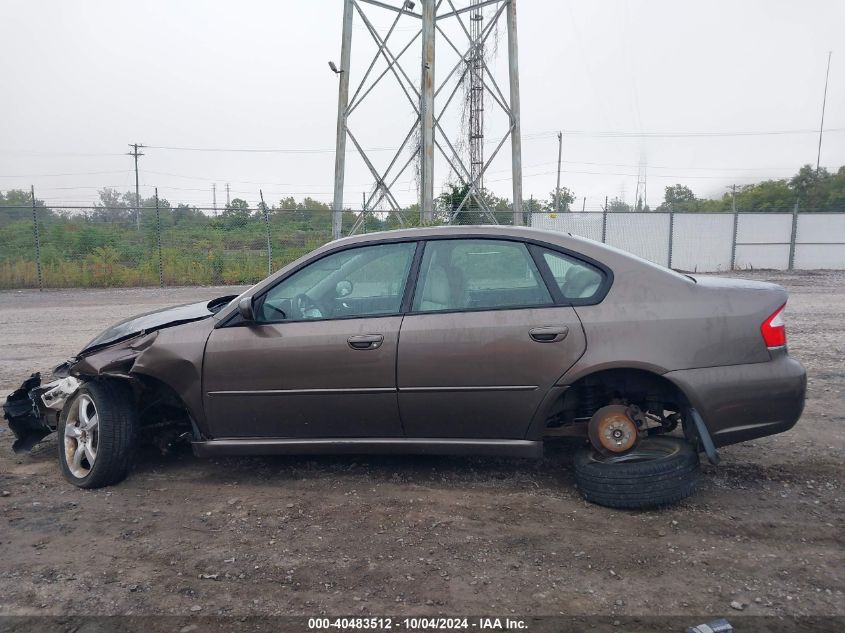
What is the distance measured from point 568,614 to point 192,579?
170 centimetres

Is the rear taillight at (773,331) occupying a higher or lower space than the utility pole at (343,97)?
lower

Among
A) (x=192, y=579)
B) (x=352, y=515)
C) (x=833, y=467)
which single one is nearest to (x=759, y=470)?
(x=833, y=467)

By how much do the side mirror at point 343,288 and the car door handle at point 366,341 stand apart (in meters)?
0.40

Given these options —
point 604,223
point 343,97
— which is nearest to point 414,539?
point 343,97

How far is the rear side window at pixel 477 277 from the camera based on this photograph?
13.1ft

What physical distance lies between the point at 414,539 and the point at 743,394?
1925 mm

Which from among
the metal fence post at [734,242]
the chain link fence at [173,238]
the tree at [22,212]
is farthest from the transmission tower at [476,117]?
the tree at [22,212]

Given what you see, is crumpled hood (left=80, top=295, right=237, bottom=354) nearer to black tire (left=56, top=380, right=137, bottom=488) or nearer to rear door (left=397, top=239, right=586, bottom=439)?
black tire (left=56, top=380, right=137, bottom=488)

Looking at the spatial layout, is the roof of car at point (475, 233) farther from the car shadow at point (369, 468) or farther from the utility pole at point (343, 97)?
the utility pole at point (343, 97)

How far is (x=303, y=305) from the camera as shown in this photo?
4.25 meters

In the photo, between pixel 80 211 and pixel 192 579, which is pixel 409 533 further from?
pixel 80 211

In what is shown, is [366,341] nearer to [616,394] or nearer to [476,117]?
[616,394]

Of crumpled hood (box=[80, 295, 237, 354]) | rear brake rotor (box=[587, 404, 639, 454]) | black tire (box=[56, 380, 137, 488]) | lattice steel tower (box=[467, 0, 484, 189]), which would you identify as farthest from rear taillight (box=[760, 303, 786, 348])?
lattice steel tower (box=[467, 0, 484, 189])

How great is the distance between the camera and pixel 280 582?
3.10 m
